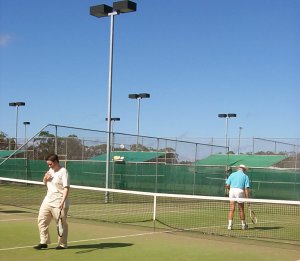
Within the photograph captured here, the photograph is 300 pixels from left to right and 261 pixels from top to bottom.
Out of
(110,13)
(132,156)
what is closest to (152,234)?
(110,13)

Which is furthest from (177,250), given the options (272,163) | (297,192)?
(272,163)

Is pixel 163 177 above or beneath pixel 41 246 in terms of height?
above

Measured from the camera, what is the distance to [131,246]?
9.63 meters

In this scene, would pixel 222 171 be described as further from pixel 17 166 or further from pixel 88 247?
pixel 88 247

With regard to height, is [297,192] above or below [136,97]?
below

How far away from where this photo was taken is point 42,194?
826 inches

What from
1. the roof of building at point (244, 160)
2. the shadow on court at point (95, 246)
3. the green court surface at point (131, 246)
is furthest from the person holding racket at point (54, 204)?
the roof of building at point (244, 160)

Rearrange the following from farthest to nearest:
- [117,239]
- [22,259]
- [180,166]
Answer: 1. [180,166]
2. [117,239]
3. [22,259]

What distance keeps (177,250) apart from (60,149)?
1284 centimetres

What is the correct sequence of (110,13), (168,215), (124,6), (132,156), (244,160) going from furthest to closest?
(244,160) < (132,156) < (110,13) < (124,6) < (168,215)

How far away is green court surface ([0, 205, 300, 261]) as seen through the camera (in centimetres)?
867

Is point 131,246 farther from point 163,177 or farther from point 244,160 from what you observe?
point 244,160

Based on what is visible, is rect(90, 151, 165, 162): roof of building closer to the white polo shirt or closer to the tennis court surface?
the tennis court surface

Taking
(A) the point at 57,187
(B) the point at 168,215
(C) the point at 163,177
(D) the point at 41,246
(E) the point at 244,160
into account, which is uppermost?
(E) the point at 244,160
